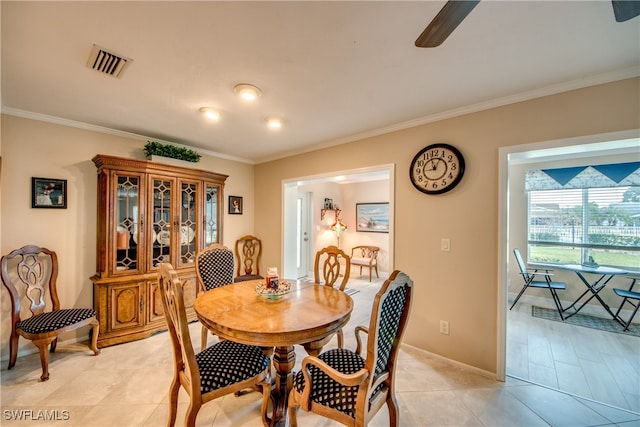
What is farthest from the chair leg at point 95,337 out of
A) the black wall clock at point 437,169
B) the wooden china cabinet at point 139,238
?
the black wall clock at point 437,169

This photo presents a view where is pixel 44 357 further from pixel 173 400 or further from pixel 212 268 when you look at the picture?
pixel 173 400

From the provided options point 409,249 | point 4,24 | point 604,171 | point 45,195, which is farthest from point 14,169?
point 604,171

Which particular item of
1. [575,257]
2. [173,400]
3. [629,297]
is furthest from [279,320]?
[575,257]

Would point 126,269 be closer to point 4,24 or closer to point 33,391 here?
point 33,391

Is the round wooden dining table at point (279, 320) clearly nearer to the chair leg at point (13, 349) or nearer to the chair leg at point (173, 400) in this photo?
the chair leg at point (173, 400)

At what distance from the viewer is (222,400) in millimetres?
1943

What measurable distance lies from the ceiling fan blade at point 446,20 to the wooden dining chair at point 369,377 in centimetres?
112

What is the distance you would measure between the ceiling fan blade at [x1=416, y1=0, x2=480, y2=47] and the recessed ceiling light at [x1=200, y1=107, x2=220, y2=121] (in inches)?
77.2

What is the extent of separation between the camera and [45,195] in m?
2.61

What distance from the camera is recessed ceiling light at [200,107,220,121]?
240 centimetres

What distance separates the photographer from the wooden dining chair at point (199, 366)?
1.37 m

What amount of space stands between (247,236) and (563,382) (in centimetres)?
Result: 415

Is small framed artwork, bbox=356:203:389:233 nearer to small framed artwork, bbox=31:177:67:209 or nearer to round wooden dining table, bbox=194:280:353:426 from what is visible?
round wooden dining table, bbox=194:280:353:426

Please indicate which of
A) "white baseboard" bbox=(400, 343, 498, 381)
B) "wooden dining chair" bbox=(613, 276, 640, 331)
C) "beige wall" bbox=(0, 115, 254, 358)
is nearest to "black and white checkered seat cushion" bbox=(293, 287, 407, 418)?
"white baseboard" bbox=(400, 343, 498, 381)
